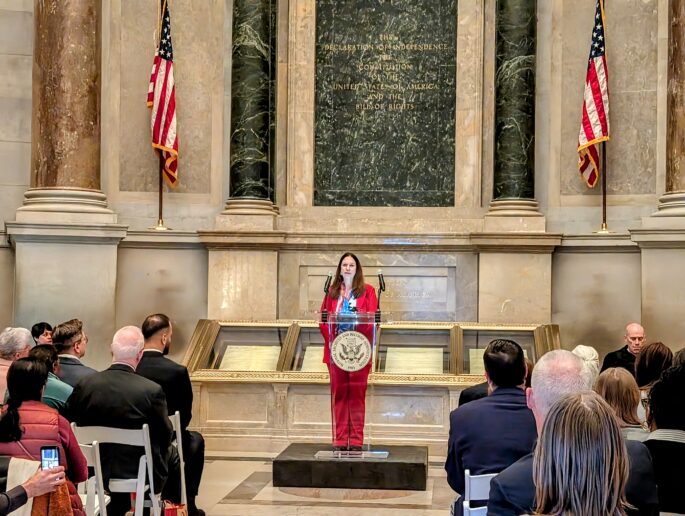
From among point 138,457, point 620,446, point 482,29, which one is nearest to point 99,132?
point 482,29

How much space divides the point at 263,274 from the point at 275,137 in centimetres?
169

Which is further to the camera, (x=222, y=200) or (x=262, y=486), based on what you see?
(x=222, y=200)

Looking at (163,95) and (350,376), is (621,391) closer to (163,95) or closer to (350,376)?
(350,376)

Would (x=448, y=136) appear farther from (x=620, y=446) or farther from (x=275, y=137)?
(x=620, y=446)

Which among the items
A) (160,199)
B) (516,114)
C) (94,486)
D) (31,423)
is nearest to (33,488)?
(31,423)

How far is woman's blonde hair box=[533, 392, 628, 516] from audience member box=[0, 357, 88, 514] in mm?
2755

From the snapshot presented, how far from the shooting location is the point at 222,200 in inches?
526

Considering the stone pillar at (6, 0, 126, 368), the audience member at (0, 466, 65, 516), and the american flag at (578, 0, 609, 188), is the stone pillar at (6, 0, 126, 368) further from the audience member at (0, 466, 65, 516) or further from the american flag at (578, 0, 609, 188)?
the audience member at (0, 466, 65, 516)

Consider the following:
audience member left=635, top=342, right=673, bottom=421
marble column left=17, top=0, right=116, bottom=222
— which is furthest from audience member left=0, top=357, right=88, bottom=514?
marble column left=17, top=0, right=116, bottom=222

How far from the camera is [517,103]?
41.9 feet

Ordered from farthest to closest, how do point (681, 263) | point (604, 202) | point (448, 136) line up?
1. point (448, 136)
2. point (604, 202)
3. point (681, 263)

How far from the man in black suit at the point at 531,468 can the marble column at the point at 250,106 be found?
9.30 meters

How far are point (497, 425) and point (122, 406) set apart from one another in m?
2.27

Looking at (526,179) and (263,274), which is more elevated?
(526,179)
